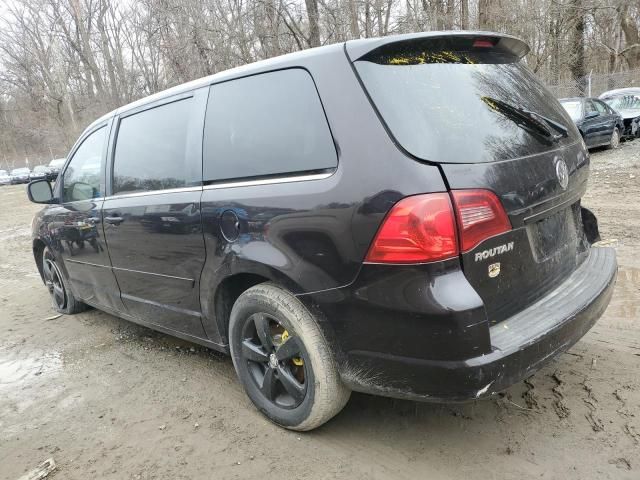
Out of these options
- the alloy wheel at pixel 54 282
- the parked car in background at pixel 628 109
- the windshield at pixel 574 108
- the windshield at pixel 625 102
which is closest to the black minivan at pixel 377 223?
the alloy wheel at pixel 54 282

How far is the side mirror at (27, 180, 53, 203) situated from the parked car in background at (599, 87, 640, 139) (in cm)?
1482

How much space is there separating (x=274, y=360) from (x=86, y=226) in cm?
216

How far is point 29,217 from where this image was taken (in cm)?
1398

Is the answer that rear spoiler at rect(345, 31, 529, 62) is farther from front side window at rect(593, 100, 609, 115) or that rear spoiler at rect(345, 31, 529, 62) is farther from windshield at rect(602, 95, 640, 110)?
windshield at rect(602, 95, 640, 110)

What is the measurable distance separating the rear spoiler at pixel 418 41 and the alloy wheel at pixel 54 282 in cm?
390

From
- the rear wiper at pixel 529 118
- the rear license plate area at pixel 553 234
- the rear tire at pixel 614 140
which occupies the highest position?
the rear wiper at pixel 529 118

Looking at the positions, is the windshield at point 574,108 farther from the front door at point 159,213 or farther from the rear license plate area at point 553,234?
the front door at point 159,213

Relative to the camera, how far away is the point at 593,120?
39.2 ft

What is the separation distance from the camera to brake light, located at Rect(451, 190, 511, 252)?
6.40ft

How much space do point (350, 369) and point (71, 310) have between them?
A: 3.78m

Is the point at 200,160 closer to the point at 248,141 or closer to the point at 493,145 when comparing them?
the point at 248,141

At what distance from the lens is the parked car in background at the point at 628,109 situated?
1437 centimetres

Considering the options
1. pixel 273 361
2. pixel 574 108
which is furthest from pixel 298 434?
pixel 574 108

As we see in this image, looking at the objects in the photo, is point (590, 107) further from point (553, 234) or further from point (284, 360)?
point (284, 360)
